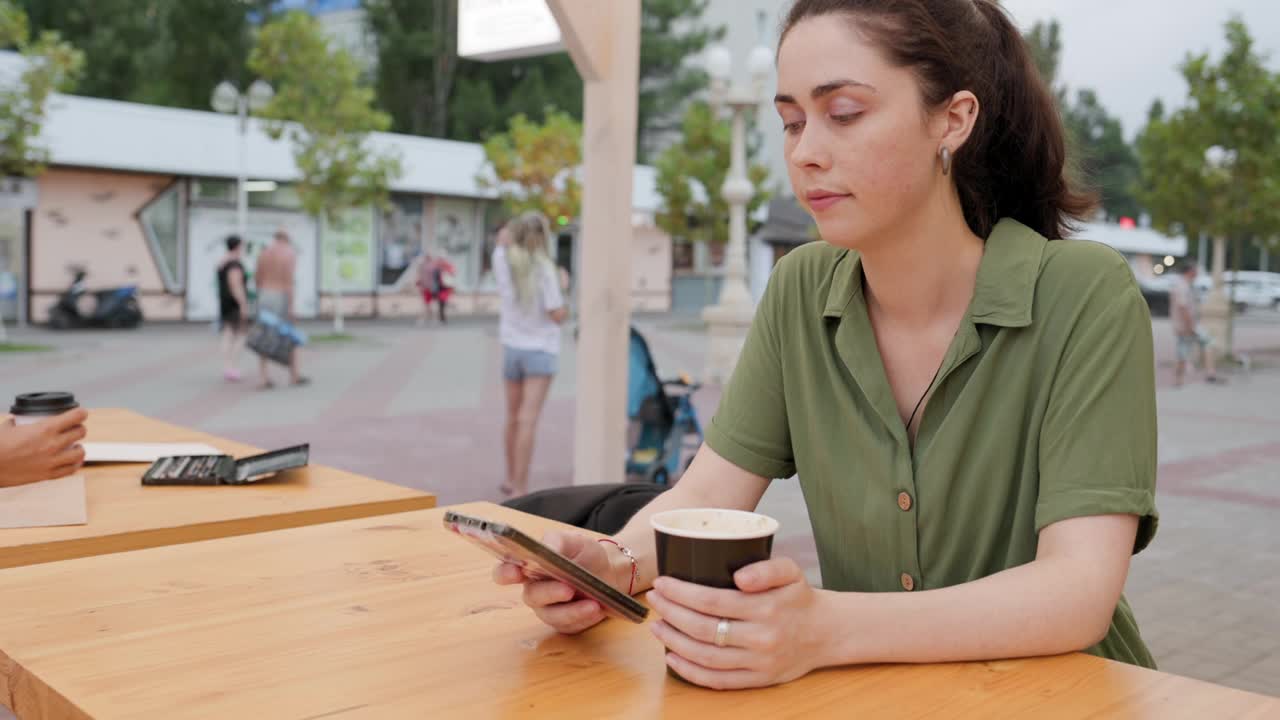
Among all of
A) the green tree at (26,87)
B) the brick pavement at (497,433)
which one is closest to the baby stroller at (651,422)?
the brick pavement at (497,433)

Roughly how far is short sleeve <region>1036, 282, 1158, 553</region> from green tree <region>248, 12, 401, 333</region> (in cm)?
2144

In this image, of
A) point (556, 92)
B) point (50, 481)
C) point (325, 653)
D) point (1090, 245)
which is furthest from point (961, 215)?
point (556, 92)

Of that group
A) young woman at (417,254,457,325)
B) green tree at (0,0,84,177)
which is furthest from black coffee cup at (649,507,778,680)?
young woman at (417,254,457,325)

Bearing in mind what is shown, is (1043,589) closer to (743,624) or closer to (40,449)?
(743,624)

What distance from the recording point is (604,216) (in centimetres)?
484

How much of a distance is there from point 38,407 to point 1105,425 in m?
2.12

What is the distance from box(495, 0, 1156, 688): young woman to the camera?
1.46 meters

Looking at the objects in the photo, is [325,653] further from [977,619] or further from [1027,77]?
[1027,77]

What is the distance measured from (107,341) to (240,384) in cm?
720

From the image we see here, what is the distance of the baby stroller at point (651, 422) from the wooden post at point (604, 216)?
2310 mm

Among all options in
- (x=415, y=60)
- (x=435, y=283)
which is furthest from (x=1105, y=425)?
(x=415, y=60)

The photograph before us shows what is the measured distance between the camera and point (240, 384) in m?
13.7

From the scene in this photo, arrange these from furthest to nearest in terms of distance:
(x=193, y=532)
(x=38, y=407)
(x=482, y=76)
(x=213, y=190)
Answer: (x=482, y=76) < (x=213, y=190) < (x=38, y=407) < (x=193, y=532)

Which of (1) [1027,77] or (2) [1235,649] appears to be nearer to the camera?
(1) [1027,77]
